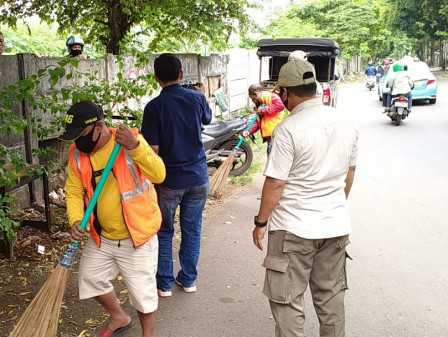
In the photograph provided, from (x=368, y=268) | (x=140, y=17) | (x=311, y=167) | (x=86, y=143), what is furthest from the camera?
(x=140, y=17)

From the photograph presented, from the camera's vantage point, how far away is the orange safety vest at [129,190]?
3.01m

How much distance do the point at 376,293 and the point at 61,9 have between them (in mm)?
5825

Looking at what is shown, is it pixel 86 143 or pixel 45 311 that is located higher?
pixel 86 143

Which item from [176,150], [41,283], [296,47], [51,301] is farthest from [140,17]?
[296,47]

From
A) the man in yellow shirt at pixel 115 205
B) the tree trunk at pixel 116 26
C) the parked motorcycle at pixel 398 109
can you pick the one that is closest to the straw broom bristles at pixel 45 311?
the man in yellow shirt at pixel 115 205

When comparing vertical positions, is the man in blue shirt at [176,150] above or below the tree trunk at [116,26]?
below

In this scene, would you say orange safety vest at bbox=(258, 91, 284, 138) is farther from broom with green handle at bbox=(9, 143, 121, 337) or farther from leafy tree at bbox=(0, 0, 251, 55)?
broom with green handle at bbox=(9, 143, 121, 337)

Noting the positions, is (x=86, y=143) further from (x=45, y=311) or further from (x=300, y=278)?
(x=300, y=278)

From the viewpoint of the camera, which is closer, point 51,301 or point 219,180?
point 51,301

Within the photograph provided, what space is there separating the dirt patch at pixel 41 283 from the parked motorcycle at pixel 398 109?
9652mm

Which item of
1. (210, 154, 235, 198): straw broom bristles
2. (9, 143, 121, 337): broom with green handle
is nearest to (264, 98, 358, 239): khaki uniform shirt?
(9, 143, 121, 337): broom with green handle

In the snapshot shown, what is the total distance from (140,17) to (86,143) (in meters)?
5.35

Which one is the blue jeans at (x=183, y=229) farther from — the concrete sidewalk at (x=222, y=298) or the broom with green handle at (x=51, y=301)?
the broom with green handle at (x=51, y=301)

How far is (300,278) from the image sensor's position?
9.52 ft
